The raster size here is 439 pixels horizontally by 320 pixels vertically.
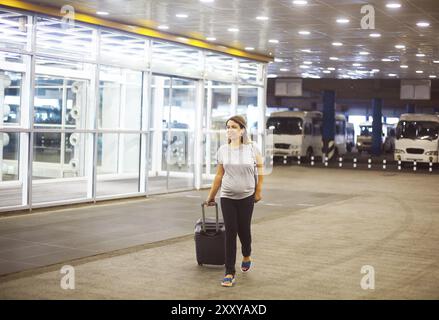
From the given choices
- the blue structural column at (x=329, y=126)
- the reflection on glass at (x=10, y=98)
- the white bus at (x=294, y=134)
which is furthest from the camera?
the blue structural column at (x=329, y=126)

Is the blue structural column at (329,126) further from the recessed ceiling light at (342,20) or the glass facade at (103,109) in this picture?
the recessed ceiling light at (342,20)

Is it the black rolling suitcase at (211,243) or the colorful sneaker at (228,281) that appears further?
the black rolling suitcase at (211,243)

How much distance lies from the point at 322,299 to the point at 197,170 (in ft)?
40.2

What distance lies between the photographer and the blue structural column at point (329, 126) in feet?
123

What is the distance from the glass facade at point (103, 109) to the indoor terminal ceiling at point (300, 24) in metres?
0.81

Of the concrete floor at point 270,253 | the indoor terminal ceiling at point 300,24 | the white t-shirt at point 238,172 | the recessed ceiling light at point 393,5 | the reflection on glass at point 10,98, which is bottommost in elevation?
the concrete floor at point 270,253

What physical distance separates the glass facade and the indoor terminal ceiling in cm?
81

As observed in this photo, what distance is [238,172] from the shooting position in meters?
7.68

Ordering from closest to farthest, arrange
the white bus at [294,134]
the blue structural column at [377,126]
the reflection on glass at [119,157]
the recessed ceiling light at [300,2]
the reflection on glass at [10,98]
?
1. the recessed ceiling light at [300,2]
2. the reflection on glass at [10,98]
3. the reflection on glass at [119,157]
4. the white bus at [294,134]
5. the blue structural column at [377,126]

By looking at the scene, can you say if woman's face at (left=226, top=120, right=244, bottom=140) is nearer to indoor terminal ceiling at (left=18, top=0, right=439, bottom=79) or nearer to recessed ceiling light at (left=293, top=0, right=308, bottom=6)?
indoor terminal ceiling at (left=18, top=0, right=439, bottom=79)

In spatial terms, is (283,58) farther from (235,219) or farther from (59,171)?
(235,219)

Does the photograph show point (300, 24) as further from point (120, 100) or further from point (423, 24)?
point (120, 100)

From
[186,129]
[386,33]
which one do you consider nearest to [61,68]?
[186,129]

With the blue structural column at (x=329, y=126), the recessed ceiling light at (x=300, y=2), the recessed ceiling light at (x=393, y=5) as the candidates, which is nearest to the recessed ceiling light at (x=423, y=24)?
the recessed ceiling light at (x=393, y=5)
